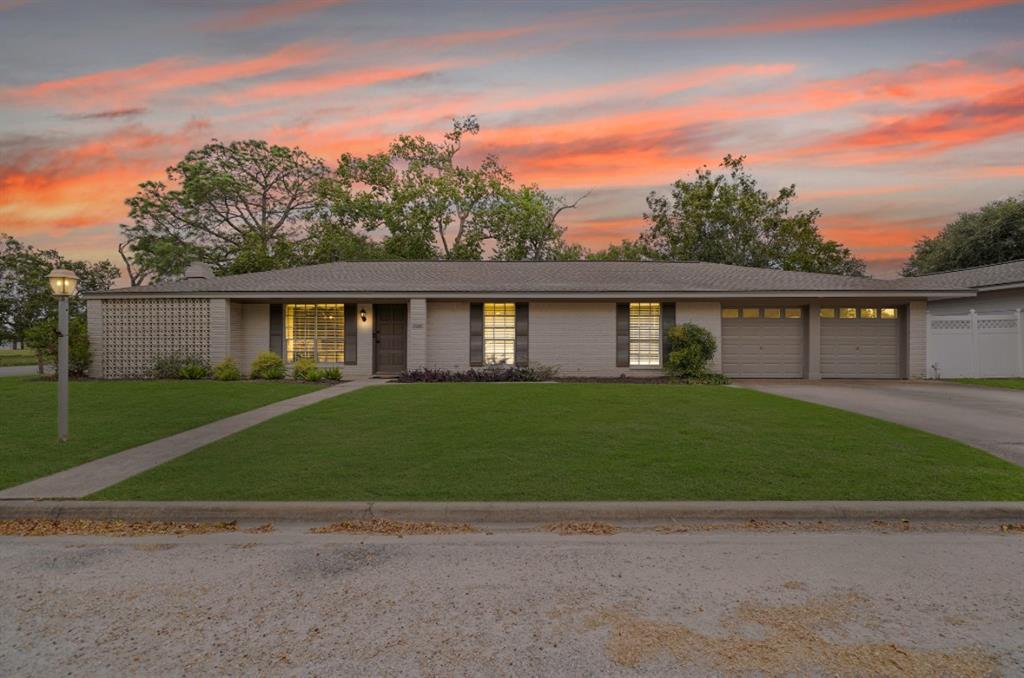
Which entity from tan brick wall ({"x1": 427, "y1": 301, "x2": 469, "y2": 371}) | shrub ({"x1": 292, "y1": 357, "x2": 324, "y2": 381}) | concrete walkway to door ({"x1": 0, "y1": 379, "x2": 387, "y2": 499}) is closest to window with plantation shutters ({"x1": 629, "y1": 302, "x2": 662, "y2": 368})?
tan brick wall ({"x1": 427, "y1": 301, "x2": 469, "y2": 371})

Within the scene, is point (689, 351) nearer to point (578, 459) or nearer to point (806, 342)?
point (806, 342)

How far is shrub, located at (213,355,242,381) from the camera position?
16.4 metres

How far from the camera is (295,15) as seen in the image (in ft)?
41.7

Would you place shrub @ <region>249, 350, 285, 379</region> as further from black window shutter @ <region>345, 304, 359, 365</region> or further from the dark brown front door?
the dark brown front door

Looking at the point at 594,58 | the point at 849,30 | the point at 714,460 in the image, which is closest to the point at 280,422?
the point at 714,460

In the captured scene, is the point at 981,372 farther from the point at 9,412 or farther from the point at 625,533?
the point at 9,412

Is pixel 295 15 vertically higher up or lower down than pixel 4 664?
higher up

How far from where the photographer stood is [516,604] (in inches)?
127

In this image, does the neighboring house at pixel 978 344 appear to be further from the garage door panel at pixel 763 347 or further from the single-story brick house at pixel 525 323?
the garage door panel at pixel 763 347

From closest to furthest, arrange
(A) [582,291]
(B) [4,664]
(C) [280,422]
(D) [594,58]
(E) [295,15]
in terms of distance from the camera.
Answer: (B) [4,664], (C) [280,422], (E) [295,15], (D) [594,58], (A) [582,291]

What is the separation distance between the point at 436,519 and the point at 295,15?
13.1 m

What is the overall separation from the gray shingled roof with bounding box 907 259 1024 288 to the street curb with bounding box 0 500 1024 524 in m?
→ 17.2

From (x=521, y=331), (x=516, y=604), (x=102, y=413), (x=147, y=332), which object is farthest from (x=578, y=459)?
(x=147, y=332)

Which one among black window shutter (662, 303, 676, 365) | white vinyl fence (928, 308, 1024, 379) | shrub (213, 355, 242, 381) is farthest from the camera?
white vinyl fence (928, 308, 1024, 379)
